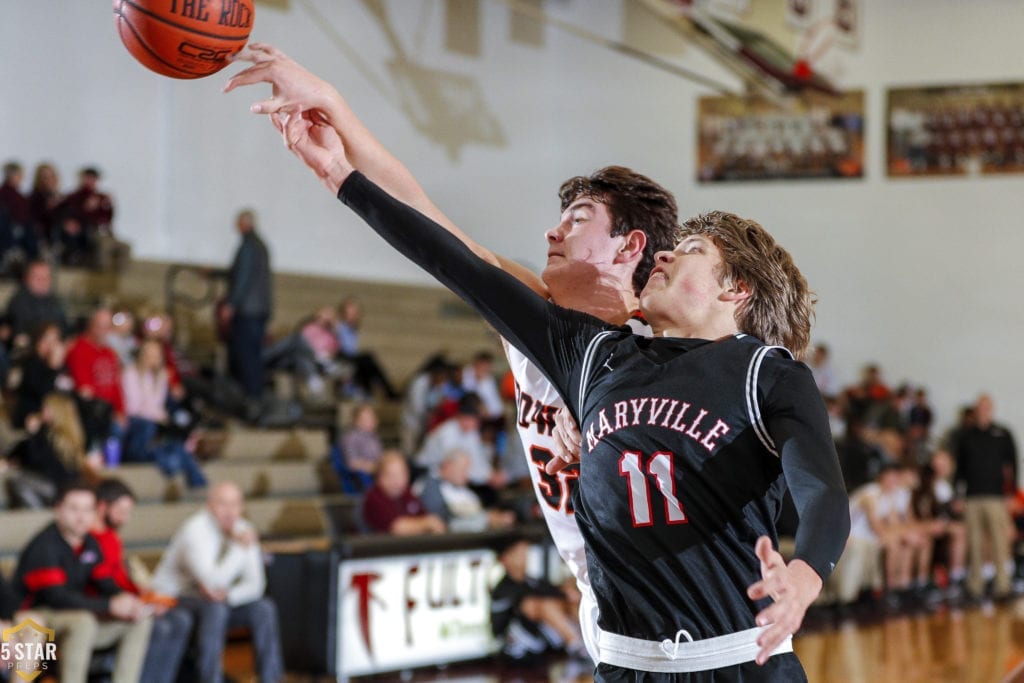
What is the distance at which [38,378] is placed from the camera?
8.77 meters

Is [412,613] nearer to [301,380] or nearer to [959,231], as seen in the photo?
[301,380]

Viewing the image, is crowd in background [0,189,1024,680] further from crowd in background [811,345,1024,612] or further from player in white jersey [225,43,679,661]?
player in white jersey [225,43,679,661]

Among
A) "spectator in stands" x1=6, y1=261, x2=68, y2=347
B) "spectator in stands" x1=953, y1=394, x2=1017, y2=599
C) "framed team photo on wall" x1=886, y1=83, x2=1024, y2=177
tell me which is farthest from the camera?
"framed team photo on wall" x1=886, y1=83, x2=1024, y2=177

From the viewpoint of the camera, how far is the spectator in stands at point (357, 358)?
13.5 metres

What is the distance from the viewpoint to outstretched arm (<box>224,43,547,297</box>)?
2.54 metres

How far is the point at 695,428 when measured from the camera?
208cm

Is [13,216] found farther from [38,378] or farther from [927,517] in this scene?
[927,517]

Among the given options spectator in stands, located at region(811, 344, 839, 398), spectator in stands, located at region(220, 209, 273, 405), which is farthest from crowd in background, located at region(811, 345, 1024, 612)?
spectator in stands, located at region(220, 209, 273, 405)

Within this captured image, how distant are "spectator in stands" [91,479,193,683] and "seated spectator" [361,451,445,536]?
7.06ft

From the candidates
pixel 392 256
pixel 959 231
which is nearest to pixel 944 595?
pixel 959 231

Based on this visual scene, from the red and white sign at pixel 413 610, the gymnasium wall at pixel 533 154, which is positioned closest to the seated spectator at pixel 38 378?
the red and white sign at pixel 413 610

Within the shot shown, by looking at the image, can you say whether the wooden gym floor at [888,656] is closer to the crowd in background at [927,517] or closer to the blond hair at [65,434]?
the crowd in background at [927,517]

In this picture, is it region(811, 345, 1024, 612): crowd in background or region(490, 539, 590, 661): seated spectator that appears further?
region(811, 345, 1024, 612): crowd in background

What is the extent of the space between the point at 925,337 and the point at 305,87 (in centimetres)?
1576
